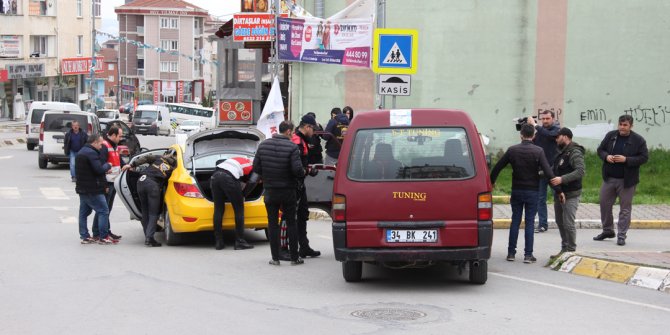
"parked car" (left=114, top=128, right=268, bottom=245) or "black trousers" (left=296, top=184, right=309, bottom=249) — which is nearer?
"black trousers" (left=296, top=184, right=309, bottom=249)

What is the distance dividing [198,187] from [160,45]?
4145 inches

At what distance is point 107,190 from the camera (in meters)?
14.1

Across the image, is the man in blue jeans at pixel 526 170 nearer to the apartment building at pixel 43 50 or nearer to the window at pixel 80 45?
the apartment building at pixel 43 50

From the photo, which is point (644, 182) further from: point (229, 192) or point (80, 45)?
point (80, 45)

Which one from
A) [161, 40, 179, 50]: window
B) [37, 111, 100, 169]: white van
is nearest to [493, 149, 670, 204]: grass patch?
[37, 111, 100, 169]: white van

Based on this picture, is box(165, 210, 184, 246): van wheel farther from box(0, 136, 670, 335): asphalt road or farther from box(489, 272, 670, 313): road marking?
box(489, 272, 670, 313): road marking

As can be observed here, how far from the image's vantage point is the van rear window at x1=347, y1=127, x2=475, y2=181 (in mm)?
10086

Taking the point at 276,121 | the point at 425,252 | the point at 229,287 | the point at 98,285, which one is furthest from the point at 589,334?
the point at 276,121

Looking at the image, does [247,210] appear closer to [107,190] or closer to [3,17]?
[107,190]

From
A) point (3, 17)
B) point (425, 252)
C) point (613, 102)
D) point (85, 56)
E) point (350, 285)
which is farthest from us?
point (85, 56)

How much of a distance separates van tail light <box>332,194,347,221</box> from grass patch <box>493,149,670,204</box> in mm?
9319

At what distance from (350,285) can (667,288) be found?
342 cm

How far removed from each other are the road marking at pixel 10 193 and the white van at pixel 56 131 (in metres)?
6.43

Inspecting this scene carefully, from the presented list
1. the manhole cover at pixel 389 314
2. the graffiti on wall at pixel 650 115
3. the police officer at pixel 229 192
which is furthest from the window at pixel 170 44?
the manhole cover at pixel 389 314
